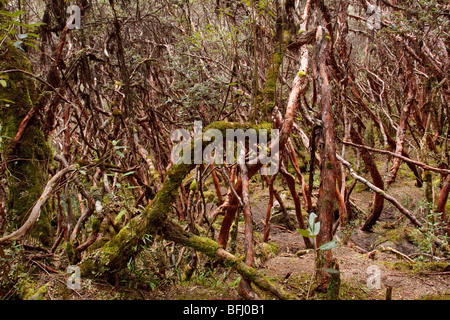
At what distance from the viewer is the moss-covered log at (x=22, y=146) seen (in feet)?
9.16

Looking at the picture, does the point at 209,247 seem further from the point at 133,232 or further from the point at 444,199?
the point at 444,199

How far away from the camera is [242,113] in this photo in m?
6.02

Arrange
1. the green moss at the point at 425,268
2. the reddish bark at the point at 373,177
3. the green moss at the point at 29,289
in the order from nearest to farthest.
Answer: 1. the green moss at the point at 29,289
2. the green moss at the point at 425,268
3. the reddish bark at the point at 373,177

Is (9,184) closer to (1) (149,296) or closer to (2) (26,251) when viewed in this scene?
(2) (26,251)

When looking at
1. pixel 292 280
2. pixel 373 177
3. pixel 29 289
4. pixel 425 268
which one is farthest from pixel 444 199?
pixel 29 289

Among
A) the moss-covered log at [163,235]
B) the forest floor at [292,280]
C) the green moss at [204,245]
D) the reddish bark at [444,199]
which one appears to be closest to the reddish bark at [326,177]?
the forest floor at [292,280]

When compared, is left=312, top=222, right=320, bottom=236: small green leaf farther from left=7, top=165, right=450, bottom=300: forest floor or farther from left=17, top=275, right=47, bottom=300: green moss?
left=17, top=275, right=47, bottom=300: green moss

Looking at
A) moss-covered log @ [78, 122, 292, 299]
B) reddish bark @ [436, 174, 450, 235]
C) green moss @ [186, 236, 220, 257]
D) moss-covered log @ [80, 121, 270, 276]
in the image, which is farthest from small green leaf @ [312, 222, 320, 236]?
reddish bark @ [436, 174, 450, 235]

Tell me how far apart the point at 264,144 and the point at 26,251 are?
220cm

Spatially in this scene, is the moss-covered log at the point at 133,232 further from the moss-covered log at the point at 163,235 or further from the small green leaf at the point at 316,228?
the small green leaf at the point at 316,228

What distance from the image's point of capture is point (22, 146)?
291cm

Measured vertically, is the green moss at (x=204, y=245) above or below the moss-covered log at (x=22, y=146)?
below

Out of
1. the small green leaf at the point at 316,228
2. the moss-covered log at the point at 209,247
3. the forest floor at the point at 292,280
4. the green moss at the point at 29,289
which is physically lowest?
the forest floor at the point at 292,280
